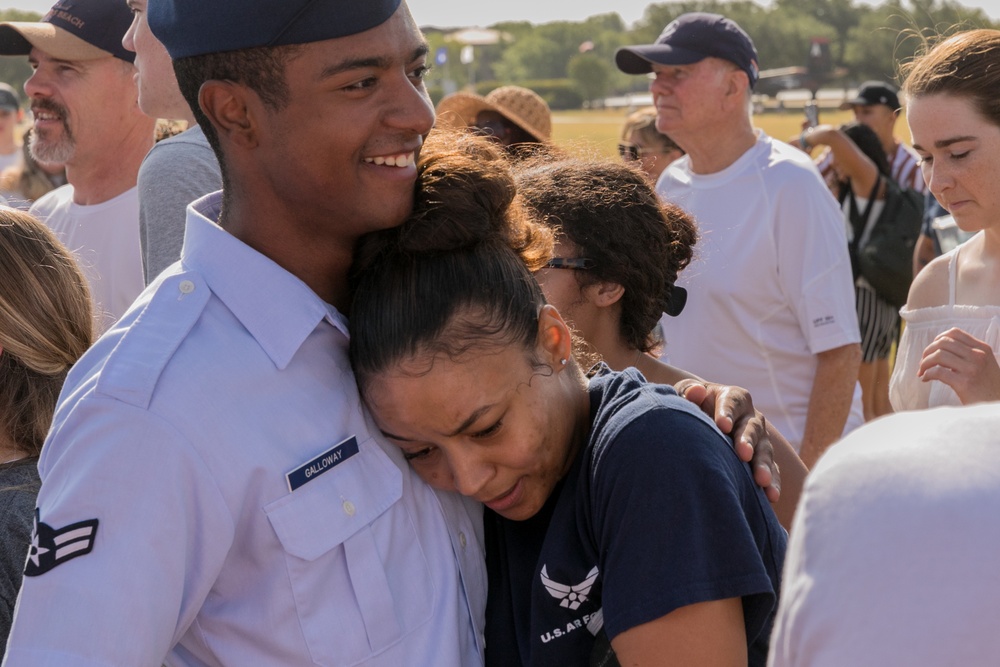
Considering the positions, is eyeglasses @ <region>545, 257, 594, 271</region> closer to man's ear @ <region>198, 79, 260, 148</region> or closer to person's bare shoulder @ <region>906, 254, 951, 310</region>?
man's ear @ <region>198, 79, 260, 148</region>

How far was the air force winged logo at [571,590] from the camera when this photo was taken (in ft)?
5.36

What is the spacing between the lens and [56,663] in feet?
4.58

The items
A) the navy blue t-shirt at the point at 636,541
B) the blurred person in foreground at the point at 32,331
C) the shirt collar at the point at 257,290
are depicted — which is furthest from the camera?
the blurred person in foreground at the point at 32,331

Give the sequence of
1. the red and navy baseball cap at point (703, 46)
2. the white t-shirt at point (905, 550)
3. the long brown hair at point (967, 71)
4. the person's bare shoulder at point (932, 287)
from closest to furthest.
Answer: the white t-shirt at point (905, 550) < the long brown hair at point (967, 71) < the person's bare shoulder at point (932, 287) < the red and navy baseball cap at point (703, 46)

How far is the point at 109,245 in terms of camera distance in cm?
387

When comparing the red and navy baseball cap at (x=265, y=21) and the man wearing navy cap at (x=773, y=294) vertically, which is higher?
the red and navy baseball cap at (x=265, y=21)

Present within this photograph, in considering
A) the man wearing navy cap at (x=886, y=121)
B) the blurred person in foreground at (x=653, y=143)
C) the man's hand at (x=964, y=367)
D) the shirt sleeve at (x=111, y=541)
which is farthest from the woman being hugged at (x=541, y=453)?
the man wearing navy cap at (x=886, y=121)

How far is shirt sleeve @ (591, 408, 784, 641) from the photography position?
59.1 inches

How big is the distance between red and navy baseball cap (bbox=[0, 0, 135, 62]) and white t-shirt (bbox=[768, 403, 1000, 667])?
392cm

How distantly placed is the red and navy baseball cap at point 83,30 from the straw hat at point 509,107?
69.2 inches

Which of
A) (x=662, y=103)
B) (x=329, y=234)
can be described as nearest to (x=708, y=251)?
(x=662, y=103)

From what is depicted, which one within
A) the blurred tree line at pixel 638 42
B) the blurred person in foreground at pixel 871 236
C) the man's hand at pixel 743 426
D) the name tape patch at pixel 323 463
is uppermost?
the name tape patch at pixel 323 463

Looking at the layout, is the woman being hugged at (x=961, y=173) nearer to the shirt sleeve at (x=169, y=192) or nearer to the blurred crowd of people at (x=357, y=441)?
the blurred crowd of people at (x=357, y=441)

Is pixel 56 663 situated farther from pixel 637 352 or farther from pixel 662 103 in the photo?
pixel 662 103
